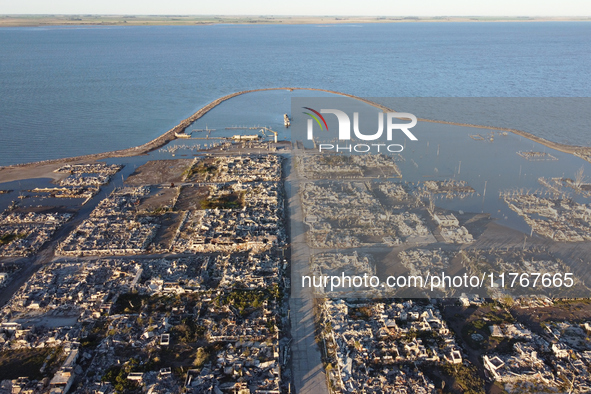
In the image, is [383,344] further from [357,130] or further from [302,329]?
[357,130]

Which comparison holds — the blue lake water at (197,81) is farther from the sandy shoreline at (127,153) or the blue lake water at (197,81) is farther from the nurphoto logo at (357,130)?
the nurphoto logo at (357,130)

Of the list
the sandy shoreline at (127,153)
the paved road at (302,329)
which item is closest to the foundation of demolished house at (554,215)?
the sandy shoreline at (127,153)

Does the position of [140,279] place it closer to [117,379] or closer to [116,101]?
[117,379]

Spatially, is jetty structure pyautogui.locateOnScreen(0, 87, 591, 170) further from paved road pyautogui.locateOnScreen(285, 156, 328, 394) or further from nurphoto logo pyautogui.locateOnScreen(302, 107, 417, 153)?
paved road pyautogui.locateOnScreen(285, 156, 328, 394)

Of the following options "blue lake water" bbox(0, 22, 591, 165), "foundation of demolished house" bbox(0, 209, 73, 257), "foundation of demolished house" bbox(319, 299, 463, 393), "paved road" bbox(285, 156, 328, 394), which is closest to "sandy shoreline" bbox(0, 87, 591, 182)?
"blue lake water" bbox(0, 22, 591, 165)

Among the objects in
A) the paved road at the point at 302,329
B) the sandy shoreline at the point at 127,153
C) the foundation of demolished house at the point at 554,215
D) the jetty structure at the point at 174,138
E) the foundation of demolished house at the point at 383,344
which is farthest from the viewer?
the jetty structure at the point at 174,138

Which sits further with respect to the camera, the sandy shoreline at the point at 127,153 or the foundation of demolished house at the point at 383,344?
the sandy shoreline at the point at 127,153
